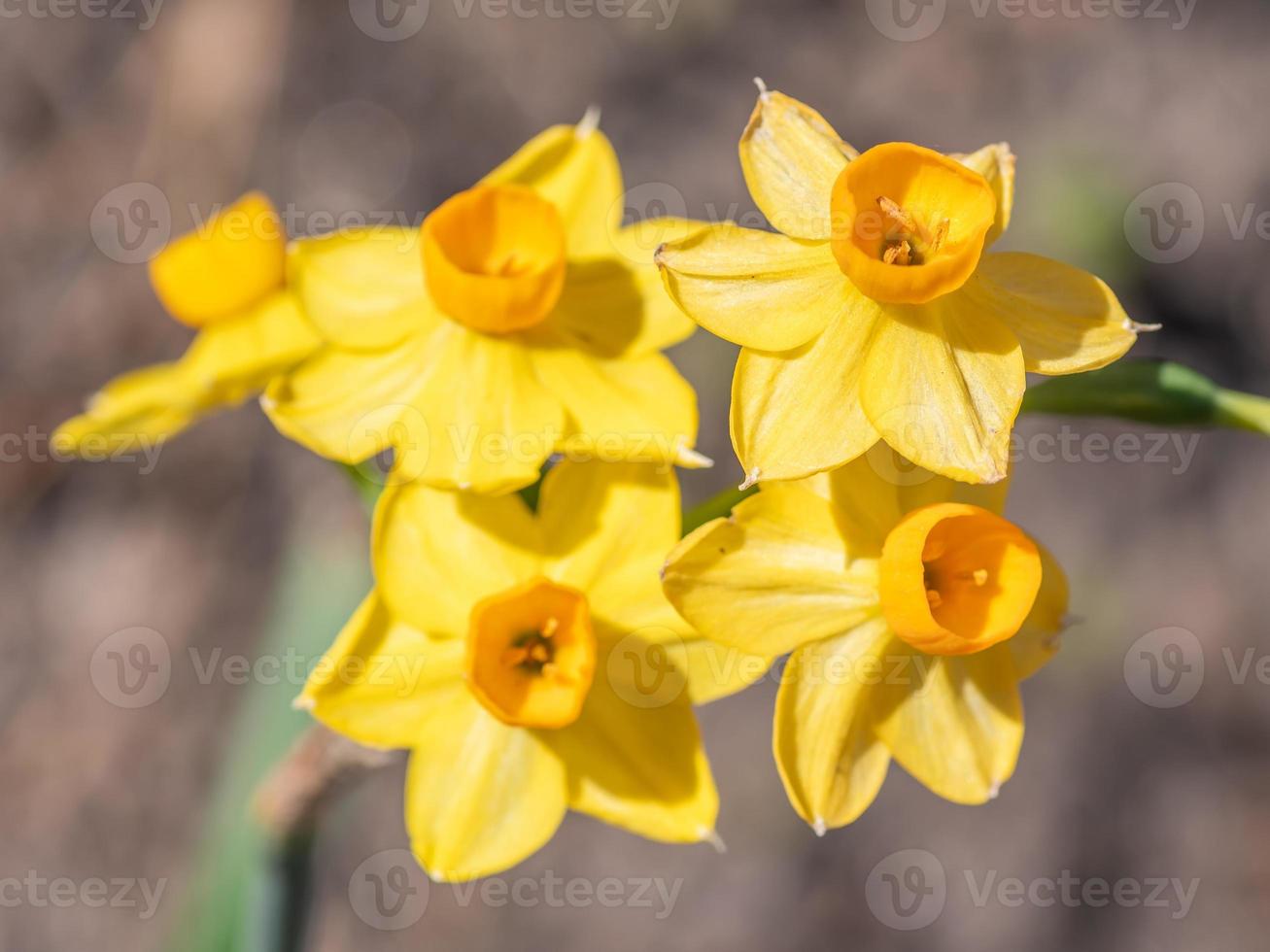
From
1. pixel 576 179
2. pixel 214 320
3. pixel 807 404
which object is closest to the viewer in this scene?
pixel 807 404

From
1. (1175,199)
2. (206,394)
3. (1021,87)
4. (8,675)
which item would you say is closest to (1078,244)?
(1175,199)

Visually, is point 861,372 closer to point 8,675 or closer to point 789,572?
point 789,572

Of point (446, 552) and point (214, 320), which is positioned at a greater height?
point (214, 320)

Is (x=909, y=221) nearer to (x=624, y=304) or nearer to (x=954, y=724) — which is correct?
(x=624, y=304)

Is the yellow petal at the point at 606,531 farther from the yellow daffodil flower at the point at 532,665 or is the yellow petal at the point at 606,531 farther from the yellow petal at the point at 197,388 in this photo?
the yellow petal at the point at 197,388

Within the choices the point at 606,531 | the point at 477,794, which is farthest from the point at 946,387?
the point at 477,794

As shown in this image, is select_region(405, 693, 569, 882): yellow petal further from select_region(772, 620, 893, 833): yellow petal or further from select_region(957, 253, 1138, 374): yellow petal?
select_region(957, 253, 1138, 374): yellow petal
